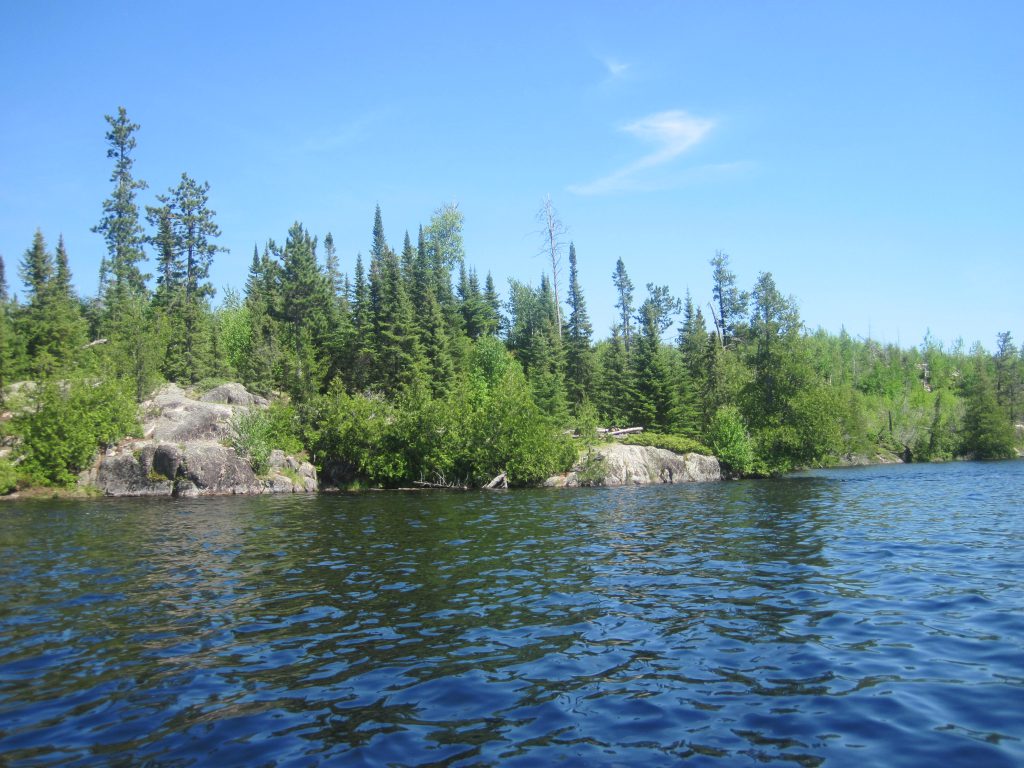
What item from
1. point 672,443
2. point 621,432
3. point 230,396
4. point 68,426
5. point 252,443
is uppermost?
point 230,396

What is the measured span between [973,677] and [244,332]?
83208mm

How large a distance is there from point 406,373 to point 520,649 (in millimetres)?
50391

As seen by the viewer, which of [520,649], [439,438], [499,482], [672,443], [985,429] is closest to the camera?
[520,649]

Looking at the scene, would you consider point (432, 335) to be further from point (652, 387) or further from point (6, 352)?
point (6, 352)

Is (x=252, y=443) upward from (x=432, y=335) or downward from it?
downward

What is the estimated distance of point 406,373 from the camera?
5912 centimetres

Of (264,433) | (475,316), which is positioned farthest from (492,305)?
(264,433)

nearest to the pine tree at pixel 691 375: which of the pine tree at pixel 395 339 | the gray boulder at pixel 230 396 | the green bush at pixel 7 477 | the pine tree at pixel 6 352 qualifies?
the pine tree at pixel 395 339

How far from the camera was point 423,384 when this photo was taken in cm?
5206

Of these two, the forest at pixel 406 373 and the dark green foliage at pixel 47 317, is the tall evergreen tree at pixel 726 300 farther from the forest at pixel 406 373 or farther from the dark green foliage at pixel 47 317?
the dark green foliage at pixel 47 317

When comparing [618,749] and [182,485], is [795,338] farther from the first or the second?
[618,749]

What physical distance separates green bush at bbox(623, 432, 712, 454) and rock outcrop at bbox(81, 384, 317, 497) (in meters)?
25.9

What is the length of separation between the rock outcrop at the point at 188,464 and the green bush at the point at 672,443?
2593 centimetres

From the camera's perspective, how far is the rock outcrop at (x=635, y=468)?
1857 inches
